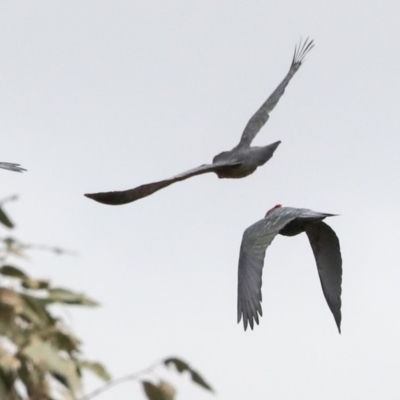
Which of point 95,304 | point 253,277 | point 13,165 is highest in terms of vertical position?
point 13,165

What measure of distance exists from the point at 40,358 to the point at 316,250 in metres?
8.45

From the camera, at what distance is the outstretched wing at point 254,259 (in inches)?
430

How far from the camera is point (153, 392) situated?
406cm

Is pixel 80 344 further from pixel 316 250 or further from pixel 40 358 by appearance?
pixel 316 250

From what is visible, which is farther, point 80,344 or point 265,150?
point 265,150

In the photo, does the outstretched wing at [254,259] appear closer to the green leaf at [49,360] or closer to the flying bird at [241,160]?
the flying bird at [241,160]

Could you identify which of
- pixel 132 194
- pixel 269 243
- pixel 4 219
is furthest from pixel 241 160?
pixel 4 219

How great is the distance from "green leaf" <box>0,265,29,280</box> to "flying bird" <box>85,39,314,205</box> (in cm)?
417

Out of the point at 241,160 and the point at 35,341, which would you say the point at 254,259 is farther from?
the point at 35,341

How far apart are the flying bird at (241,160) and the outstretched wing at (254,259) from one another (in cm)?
49

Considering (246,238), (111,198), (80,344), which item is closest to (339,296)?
(246,238)

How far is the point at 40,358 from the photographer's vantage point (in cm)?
383

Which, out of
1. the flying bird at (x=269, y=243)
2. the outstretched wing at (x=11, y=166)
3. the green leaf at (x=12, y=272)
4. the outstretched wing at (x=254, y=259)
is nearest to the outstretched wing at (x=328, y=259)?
the flying bird at (x=269, y=243)

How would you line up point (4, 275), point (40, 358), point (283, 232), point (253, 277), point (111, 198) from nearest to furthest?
point (40, 358), point (4, 275), point (111, 198), point (253, 277), point (283, 232)
